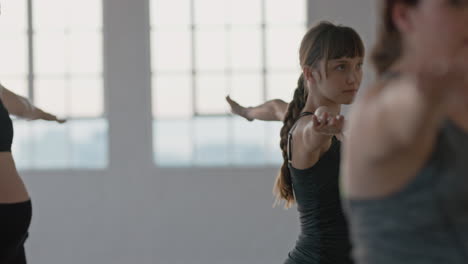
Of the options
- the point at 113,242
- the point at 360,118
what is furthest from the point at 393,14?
the point at 113,242

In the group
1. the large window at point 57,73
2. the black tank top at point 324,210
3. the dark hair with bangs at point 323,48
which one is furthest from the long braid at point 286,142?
the large window at point 57,73

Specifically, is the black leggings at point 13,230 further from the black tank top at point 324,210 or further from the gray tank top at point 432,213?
the gray tank top at point 432,213

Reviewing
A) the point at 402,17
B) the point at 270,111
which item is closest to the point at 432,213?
the point at 402,17

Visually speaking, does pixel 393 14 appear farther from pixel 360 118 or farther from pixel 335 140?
pixel 335 140

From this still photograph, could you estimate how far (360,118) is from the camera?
1.11m

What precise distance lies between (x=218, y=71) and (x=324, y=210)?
4141 mm

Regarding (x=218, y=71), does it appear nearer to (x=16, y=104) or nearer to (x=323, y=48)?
(x=16, y=104)

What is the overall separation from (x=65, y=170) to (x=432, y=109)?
5737 millimetres

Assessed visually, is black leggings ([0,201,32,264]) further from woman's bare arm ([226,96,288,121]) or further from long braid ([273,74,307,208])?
woman's bare arm ([226,96,288,121])

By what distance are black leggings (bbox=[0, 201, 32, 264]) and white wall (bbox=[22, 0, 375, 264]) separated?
→ 3.59 meters

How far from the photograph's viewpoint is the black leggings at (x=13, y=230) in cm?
276

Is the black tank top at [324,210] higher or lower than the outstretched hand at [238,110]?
lower

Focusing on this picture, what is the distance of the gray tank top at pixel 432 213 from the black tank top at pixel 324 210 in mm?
1428

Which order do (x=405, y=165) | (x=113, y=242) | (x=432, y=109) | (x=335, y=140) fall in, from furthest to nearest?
(x=113, y=242), (x=335, y=140), (x=405, y=165), (x=432, y=109)
